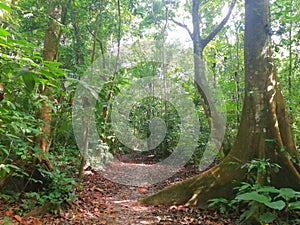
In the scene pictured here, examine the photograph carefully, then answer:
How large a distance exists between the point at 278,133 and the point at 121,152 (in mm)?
15824

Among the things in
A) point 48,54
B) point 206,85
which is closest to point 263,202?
point 48,54

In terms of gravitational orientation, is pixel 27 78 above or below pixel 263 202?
above

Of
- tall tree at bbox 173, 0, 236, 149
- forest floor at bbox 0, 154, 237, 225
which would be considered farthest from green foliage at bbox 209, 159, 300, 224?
tall tree at bbox 173, 0, 236, 149

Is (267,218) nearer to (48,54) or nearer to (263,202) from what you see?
(263,202)

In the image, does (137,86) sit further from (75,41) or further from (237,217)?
(237,217)

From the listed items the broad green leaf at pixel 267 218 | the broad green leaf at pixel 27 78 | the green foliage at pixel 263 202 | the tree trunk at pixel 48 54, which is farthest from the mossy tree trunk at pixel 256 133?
the broad green leaf at pixel 27 78

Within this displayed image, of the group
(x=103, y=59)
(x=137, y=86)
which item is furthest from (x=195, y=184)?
(x=137, y=86)

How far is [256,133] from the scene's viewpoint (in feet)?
13.9

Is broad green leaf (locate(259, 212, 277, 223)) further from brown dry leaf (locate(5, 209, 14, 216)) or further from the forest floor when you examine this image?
brown dry leaf (locate(5, 209, 14, 216))

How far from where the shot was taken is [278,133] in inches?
162

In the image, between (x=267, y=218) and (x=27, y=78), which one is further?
(x=267, y=218)

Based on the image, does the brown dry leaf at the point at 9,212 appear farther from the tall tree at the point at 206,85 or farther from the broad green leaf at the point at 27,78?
the tall tree at the point at 206,85

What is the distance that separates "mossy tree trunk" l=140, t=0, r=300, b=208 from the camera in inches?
160

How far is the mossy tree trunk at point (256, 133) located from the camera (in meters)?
4.06
